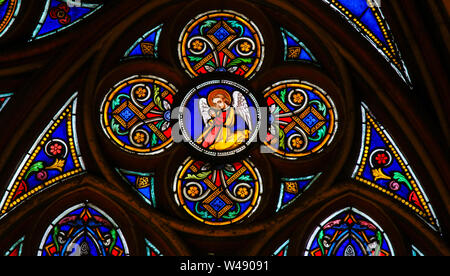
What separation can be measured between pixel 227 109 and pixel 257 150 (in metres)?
0.71

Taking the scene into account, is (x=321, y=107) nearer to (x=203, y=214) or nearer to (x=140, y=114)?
(x=203, y=214)

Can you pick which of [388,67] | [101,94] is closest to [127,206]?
[101,94]

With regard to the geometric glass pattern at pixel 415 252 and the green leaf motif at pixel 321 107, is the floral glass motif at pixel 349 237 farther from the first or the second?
the green leaf motif at pixel 321 107

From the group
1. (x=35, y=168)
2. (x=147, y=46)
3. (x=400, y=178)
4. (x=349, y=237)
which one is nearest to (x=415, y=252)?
(x=349, y=237)

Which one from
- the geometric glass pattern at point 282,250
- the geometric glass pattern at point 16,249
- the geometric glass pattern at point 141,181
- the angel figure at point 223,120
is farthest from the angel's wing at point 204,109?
the geometric glass pattern at point 16,249

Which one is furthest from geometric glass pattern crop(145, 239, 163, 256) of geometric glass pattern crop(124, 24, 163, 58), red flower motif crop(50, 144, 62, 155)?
geometric glass pattern crop(124, 24, 163, 58)

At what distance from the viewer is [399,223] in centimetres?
1316

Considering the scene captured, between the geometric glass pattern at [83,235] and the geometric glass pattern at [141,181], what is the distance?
0.57 meters

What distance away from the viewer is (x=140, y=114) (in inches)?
547

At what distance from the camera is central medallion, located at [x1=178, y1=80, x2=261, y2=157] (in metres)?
13.8

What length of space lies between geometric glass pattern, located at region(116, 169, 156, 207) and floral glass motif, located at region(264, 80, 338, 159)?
62.6 inches

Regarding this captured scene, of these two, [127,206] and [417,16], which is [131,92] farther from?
[417,16]

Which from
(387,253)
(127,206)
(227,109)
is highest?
(227,109)

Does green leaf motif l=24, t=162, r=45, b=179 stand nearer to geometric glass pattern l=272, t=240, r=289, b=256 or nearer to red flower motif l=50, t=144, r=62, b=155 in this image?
red flower motif l=50, t=144, r=62, b=155
